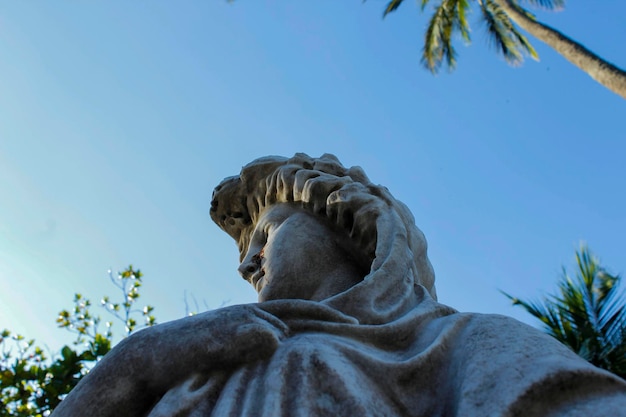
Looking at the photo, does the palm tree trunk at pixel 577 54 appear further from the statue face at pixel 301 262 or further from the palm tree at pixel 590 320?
the statue face at pixel 301 262

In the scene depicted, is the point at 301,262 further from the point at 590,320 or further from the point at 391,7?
the point at 391,7

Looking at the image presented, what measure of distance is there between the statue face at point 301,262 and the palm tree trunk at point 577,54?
6.84 meters

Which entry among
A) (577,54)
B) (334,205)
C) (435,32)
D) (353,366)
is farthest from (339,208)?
(435,32)

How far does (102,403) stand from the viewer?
236 cm

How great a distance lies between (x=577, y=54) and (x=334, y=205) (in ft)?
28.7

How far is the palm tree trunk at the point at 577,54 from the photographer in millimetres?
9578

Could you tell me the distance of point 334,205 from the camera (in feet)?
12.5

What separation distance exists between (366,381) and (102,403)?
2.79 feet

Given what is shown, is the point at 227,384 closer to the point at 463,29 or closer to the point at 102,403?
the point at 102,403

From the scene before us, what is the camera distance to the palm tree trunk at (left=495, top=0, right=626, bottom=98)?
9578mm

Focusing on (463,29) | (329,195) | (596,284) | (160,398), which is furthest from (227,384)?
(463,29)

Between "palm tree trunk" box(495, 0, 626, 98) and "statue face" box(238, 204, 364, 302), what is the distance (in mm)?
6844

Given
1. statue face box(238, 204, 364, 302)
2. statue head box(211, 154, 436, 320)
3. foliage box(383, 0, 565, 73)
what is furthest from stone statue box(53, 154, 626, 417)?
foliage box(383, 0, 565, 73)

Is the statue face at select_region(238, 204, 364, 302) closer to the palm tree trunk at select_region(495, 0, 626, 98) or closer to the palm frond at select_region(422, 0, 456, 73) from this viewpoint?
the palm tree trunk at select_region(495, 0, 626, 98)
